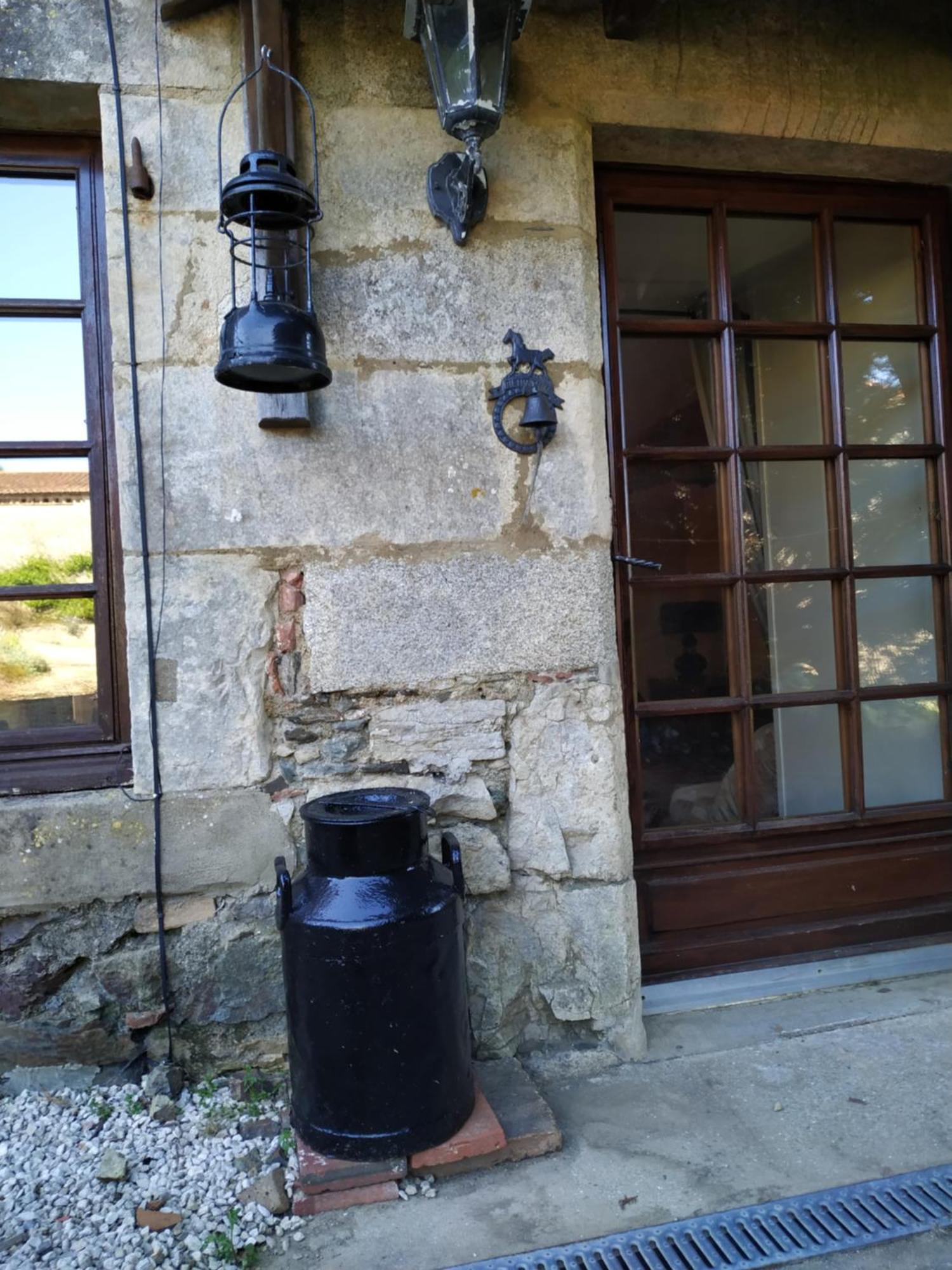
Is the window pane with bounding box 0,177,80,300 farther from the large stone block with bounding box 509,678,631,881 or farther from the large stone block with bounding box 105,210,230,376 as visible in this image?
the large stone block with bounding box 509,678,631,881

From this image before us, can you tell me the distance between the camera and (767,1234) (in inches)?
68.8

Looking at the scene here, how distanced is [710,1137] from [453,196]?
8.41 ft

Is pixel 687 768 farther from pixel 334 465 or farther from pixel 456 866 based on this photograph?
pixel 334 465

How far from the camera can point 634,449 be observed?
2715 mm

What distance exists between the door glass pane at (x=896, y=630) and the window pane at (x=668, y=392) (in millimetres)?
804

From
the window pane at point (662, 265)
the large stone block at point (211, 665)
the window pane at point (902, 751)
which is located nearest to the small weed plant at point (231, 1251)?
the large stone block at point (211, 665)

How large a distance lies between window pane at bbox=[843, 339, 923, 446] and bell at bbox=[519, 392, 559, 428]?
1.23 m

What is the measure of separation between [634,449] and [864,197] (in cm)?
126

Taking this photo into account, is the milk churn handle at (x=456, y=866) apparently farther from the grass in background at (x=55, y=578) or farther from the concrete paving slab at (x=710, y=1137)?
the grass in background at (x=55, y=578)

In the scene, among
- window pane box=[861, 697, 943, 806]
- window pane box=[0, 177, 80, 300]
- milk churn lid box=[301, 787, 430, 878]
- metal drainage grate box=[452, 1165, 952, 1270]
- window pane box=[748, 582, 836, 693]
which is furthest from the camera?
window pane box=[861, 697, 943, 806]

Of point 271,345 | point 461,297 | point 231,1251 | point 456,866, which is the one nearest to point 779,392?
point 461,297

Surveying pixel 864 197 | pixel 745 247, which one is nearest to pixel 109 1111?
pixel 745 247

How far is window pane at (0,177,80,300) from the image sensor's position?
244 cm

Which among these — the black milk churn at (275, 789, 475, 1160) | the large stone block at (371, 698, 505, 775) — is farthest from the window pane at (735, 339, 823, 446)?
the black milk churn at (275, 789, 475, 1160)
